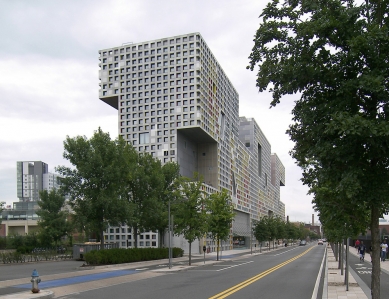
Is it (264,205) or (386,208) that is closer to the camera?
(386,208)

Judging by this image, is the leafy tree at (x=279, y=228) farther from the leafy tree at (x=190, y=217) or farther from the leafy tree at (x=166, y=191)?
the leafy tree at (x=190, y=217)

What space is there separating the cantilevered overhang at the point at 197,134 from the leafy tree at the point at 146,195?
2564 cm

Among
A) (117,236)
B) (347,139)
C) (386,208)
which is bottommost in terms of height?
(117,236)

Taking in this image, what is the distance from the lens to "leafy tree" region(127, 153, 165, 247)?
43594 mm

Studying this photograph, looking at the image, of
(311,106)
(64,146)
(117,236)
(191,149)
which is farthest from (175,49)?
(311,106)

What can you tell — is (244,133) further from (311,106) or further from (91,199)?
(311,106)

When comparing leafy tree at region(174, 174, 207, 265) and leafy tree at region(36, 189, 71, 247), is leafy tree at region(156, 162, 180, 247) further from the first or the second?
leafy tree at region(36, 189, 71, 247)

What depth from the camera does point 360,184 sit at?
342 inches

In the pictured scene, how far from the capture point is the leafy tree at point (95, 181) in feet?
114

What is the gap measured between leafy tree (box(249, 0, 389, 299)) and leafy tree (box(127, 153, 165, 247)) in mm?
33971

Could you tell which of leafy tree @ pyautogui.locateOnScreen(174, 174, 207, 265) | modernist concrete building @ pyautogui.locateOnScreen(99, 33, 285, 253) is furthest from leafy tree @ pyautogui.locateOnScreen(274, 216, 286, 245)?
leafy tree @ pyautogui.locateOnScreen(174, 174, 207, 265)

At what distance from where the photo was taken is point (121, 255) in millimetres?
36125

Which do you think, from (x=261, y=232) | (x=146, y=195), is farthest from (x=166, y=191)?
(x=261, y=232)

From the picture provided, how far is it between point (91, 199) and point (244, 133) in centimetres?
10363
